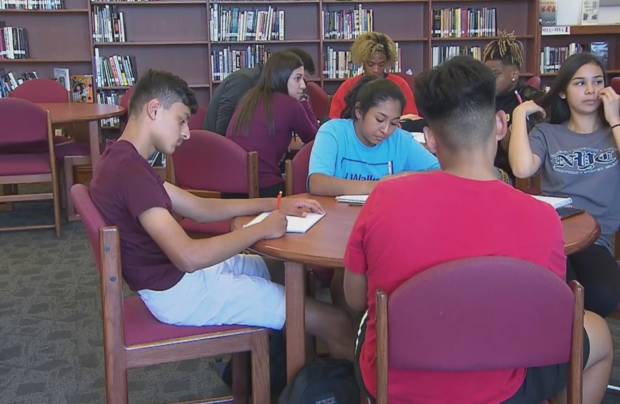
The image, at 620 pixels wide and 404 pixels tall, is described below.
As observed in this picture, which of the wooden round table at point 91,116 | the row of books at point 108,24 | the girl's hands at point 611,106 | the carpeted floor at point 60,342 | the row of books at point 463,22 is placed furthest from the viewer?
the row of books at point 463,22

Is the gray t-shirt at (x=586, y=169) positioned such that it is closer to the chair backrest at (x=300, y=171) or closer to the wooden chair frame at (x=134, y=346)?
the chair backrest at (x=300, y=171)

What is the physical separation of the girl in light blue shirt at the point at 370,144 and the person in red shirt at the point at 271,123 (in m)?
0.81

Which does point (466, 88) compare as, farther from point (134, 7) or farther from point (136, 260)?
point (134, 7)

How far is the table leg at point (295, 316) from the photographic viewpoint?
63.2 inches

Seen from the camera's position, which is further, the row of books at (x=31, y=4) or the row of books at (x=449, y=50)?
the row of books at (x=449, y=50)

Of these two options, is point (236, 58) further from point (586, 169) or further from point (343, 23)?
point (586, 169)

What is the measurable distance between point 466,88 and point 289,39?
5.14 meters

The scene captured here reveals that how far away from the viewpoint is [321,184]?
2.21 m

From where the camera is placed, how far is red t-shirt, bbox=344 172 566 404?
1.17 m

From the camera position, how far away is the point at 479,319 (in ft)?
3.73

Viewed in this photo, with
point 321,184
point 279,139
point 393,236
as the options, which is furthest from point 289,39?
point 393,236

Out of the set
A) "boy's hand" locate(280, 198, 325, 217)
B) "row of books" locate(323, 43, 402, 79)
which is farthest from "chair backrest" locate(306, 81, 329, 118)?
"boy's hand" locate(280, 198, 325, 217)

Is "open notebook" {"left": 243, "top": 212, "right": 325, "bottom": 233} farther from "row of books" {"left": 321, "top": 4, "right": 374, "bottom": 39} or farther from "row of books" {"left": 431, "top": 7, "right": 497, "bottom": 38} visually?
"row of books" {"left": 431, "top": 7, "right": 497, "bottom": 38}

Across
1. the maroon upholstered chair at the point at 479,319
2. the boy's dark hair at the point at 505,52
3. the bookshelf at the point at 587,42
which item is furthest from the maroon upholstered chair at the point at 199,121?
the bookshelf at the point at 587,42
